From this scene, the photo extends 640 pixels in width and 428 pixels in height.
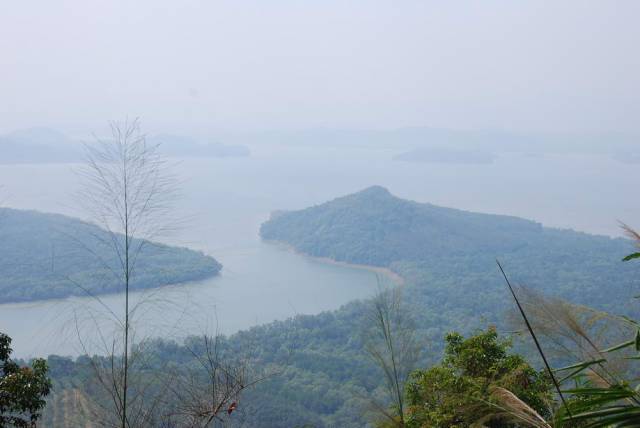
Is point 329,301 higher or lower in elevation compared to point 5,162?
lower

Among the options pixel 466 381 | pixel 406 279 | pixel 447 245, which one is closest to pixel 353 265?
pixel 406 279

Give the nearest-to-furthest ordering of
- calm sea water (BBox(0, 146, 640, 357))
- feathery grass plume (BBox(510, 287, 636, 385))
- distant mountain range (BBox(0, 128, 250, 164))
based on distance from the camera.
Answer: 1. feathery grass plume (BBox(510, 287, 636, 385))
2. calm sea water (BBox(0, 146, 640, 357))
3. distant mountain range (BBox(0, 128, 250, 164))

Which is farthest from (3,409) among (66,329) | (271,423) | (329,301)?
(329,301)

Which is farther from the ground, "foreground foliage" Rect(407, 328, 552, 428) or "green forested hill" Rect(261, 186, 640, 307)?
"foreground foliage" Rect(407, 328, 552, 428)

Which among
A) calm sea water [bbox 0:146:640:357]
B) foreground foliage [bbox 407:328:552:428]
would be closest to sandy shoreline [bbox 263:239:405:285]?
calm sea water [bbox 0:146:640:357]

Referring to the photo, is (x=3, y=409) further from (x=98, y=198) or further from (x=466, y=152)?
(x=466, y=152)

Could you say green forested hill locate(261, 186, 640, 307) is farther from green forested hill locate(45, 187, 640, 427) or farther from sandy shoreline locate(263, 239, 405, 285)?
sandy shoreline locate(263, 239, 405, 285)

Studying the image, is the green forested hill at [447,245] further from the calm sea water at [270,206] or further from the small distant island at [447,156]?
the small distant island at [447,156]

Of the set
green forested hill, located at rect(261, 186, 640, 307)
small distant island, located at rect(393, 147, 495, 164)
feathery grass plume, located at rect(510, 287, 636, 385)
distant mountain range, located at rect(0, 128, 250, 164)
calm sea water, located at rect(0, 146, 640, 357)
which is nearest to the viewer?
feathery grass plume, located at rect(510, 287, 636, 385)
